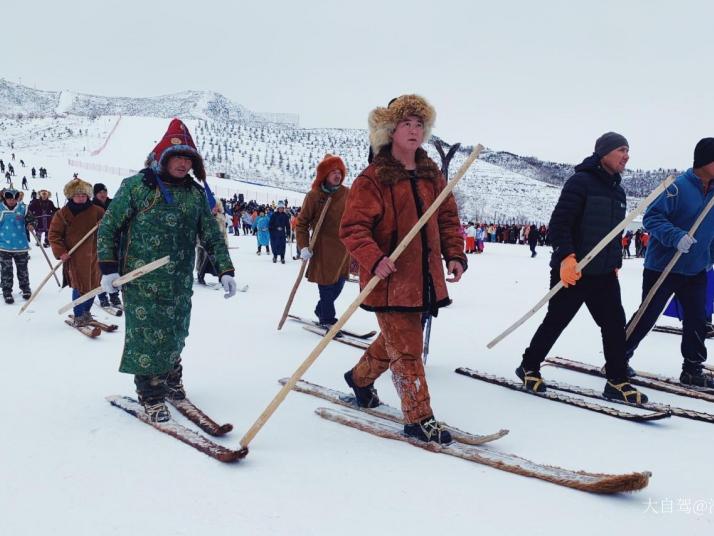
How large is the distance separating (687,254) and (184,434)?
12.0ft

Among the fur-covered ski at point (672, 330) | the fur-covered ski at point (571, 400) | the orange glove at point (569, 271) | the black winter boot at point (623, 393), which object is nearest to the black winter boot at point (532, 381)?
the fur-covered ski at point (571, 400)

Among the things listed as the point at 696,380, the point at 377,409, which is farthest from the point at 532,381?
the point at 696,380

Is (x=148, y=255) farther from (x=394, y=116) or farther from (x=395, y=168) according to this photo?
(x=394, y=116)

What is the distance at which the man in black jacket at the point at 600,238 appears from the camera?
139 inches

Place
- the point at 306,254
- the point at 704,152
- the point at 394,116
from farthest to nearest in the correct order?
the point at 306,254 → the point at 704,152 → the point at 394,116

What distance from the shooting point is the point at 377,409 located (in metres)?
3.35

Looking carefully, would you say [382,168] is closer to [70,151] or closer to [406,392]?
[406,392]

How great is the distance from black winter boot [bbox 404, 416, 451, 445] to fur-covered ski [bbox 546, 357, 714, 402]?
5.68 ft

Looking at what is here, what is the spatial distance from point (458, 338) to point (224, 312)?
3.05 meters

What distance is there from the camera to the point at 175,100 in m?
173

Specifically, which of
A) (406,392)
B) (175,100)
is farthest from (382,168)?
(175,100)

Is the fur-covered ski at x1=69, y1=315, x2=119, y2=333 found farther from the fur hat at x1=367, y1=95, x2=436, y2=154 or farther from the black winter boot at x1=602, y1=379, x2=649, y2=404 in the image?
the black winter boot at x1=602, y1=379, x2=649, y2=404

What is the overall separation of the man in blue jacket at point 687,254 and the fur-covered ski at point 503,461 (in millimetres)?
2126

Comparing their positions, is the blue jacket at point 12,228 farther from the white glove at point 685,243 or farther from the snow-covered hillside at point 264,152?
the snow-covered hillside at point 264,152
